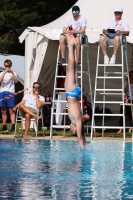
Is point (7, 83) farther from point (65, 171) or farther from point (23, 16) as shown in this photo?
point (23, 16)

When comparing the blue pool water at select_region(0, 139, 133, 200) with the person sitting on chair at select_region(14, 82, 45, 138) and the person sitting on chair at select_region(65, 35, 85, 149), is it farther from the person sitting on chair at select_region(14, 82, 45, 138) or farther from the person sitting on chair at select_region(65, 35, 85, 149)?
the person sitting on chair at select_region(14, 82, 45, 138)

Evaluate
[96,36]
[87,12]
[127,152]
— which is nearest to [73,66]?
[127,152]

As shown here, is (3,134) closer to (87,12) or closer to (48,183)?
(87,12)

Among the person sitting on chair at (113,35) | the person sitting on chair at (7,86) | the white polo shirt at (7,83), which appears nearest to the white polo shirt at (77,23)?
the person sitting on chair at (113,35)

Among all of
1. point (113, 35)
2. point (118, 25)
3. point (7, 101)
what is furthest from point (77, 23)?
point (7, 101)

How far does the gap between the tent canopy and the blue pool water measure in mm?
3585

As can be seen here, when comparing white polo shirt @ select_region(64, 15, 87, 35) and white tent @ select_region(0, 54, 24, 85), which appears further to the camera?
white tent @ select_region(0, 54, 24, 85)

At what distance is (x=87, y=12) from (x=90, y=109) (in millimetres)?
2655

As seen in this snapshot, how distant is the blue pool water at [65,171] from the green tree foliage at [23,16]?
24.8 m

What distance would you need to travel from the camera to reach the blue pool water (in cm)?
845

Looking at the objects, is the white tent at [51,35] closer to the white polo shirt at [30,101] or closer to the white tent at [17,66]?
the white polo shirt at [30,101]

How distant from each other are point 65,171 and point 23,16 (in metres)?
29.8

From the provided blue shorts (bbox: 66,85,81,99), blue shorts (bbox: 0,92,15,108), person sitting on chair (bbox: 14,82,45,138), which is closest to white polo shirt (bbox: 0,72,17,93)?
blue shorts (bbox: 0,92,15,108)

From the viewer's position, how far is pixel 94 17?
61.5 feet
